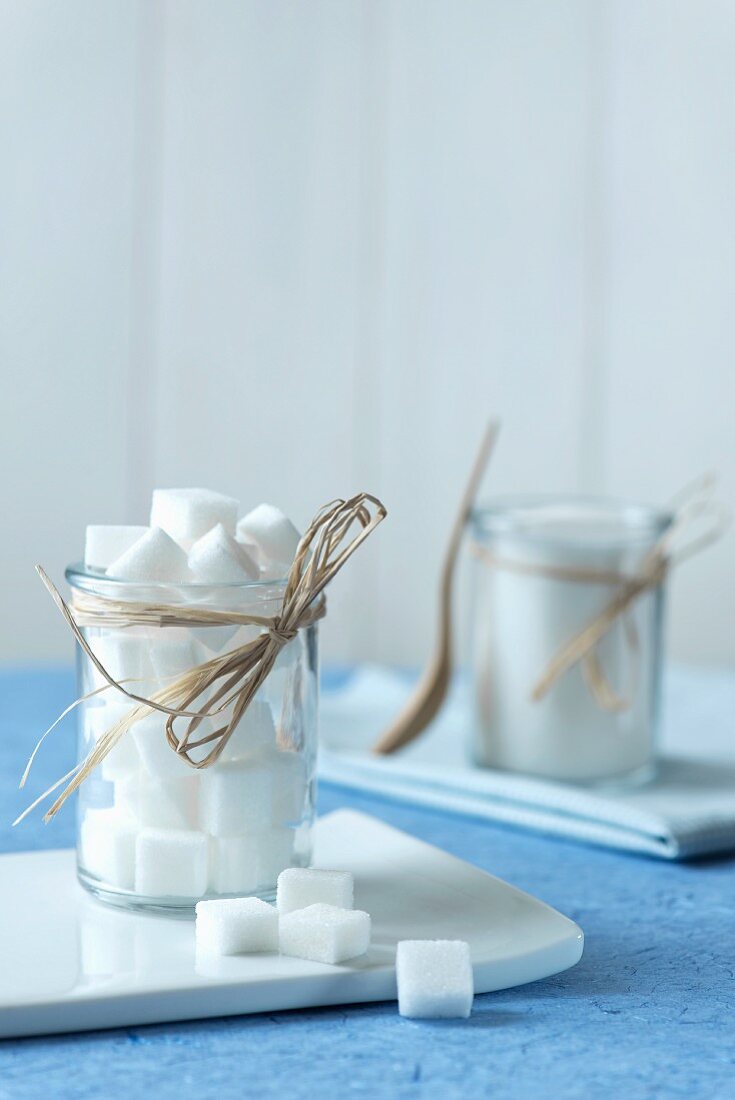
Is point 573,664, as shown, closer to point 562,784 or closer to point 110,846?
point 562,784

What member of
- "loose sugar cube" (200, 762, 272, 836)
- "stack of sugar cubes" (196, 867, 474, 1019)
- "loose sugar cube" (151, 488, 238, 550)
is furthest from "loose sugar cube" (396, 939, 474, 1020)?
"loose sugar cube" (151, 488, 238, 550)

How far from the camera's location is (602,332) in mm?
2131

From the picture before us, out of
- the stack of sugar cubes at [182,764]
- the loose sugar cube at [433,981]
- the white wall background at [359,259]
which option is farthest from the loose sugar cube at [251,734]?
the white wall background at [359,259]

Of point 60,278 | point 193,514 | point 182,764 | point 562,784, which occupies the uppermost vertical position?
point 60,278

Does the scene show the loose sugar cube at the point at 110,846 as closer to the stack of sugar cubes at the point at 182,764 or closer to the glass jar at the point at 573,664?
the stack of sugar cubes at the point at 182,764

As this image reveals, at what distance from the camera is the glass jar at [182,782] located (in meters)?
0.63

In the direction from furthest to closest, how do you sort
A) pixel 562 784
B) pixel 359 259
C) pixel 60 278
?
1. pixel 359 259
2. pixel 60 278
3. pixel 562 784

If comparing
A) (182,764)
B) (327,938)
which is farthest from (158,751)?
(327,938)

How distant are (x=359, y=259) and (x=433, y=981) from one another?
1700 millimetres

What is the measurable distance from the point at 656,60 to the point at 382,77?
16.1 inches

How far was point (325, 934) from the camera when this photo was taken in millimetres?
583

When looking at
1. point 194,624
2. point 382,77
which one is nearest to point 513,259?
point 382,77

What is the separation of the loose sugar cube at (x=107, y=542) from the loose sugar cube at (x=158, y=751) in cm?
8

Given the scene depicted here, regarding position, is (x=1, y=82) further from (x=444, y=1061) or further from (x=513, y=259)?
(x=444, y=1061)
